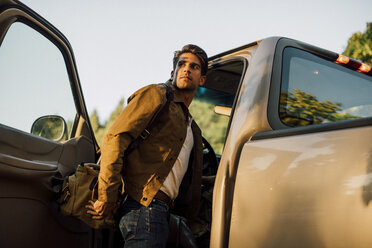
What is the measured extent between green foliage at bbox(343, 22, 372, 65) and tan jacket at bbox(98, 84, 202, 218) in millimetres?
12829

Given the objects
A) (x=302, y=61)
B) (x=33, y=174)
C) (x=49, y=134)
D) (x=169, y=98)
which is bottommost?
(x=33, y=174)

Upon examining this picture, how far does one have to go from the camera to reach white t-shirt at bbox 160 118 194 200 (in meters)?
2.00

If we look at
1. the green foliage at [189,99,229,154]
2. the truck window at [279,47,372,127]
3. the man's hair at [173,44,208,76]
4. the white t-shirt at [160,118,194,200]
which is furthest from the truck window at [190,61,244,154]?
the truck window at [279,47,372,127]

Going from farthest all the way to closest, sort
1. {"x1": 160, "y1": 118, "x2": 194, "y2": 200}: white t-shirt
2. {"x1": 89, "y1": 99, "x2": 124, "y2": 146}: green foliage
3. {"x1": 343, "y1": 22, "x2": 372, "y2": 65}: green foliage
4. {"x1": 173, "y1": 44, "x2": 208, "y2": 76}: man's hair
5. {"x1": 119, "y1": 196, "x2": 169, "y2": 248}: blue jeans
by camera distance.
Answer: {"x1": 89, "y1": 99, "x2": 124, "y2": 146}: green foliage, {"x1": 343, "y1": 22, "x2": 372, "y2": 65}: green foliage, {"x1": 173, "y1": 44, "x2": 208, "y2": 76}: man's hair, {"x1": 160, "y1": 118, "x2": 194, "y2": 200}: white t-shirt, {"x1": 119, "y1": 196, "x2": 169, "y2": 248}: blue jeans

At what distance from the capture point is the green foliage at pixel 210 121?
344 cm

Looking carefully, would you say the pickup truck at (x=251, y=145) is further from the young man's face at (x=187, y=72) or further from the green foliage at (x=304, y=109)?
→ the young man's face at (x=187, y=72)

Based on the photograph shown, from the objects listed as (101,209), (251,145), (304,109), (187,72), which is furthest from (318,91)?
(101,209)

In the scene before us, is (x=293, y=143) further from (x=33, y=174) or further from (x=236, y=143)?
(x=33, y=174)

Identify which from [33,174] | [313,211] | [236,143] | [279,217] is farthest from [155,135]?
[313,211]

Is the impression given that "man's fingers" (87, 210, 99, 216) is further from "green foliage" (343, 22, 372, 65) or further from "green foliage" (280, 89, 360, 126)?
"green foliage" (343, 22, 372, 65)

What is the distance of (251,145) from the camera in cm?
161

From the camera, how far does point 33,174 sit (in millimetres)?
2008

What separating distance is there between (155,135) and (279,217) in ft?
3.00

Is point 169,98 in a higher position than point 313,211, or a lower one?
higher
